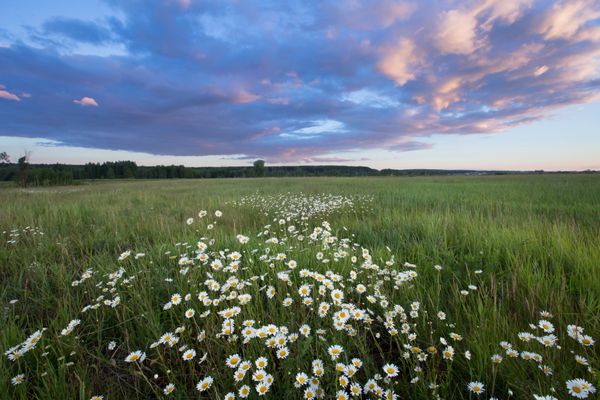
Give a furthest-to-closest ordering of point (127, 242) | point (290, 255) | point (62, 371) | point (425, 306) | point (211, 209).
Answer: point (211, 209) < point (127, 242) < point (290, 255) < point (425, 306) < point (62, 371)

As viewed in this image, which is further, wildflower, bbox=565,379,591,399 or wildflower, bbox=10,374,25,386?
wildflower, bbox=10,374,25,386

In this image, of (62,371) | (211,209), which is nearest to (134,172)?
(211,209)

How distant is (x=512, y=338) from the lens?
A: 6.02 ft

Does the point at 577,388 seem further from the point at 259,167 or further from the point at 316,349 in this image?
the point at 259,167

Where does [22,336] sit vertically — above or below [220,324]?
below

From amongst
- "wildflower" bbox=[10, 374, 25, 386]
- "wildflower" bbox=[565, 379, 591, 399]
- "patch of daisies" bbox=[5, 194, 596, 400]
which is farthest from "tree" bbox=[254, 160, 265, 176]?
"wildflower" bbox=[565, 379, 591, 399]

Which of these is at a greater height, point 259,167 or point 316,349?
point 259,167

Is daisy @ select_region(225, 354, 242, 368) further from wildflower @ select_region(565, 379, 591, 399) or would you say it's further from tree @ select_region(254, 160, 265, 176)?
tree @ select_region(254, 160, 265, 176)

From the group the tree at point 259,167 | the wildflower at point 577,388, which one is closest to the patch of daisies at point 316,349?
the wildflower at point 577,388

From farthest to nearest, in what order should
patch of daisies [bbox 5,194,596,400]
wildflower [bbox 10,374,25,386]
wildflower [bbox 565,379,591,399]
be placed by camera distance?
wildflower [bbox 10,374,25,386], patch of daisies [bbox 5,194,596,400], wildflower [bbox 565,379,591,399]

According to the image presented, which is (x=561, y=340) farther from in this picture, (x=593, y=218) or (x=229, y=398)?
(x=593, y=218)

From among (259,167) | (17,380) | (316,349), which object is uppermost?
(259,167)

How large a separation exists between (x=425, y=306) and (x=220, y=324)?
1.95m

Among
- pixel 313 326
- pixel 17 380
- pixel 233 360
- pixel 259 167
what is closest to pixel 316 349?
pixel 313 326
